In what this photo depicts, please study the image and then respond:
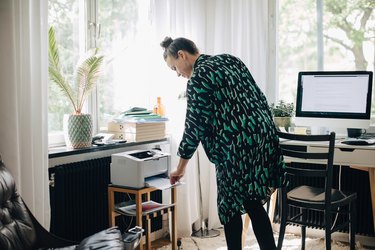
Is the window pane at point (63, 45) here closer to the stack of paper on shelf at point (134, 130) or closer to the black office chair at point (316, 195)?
the stack of paper on shelf at point (134, 130)

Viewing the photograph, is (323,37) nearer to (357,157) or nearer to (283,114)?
(283,114)

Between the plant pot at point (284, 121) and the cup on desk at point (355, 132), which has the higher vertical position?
the plant pot at point (284, 121)

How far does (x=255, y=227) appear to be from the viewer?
2371mm

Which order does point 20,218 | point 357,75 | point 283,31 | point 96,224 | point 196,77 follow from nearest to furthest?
point 20,218
point 196,77
point 96,224
point 357,75
point 283,31

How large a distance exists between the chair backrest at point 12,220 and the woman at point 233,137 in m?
0.74

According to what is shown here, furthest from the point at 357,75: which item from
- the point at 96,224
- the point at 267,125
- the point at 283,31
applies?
the point at 96,224

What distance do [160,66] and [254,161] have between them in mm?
1481

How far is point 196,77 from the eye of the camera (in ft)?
7.34

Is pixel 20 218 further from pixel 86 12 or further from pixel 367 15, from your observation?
pixel 367 15

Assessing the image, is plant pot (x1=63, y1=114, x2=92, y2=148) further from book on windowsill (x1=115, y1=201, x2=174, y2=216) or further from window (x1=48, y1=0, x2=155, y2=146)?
book on windowsill (x1=115, y1=201, x2=174, y2=216)

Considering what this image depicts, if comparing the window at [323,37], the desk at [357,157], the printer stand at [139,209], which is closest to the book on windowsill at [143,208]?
the printer stand at [139,209]

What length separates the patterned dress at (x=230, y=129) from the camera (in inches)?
87.8

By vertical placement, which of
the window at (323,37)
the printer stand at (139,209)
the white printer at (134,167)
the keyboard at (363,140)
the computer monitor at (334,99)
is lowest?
the printer stand at (139,209)

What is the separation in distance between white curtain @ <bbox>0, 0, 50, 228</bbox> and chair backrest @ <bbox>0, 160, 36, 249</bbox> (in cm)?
24
